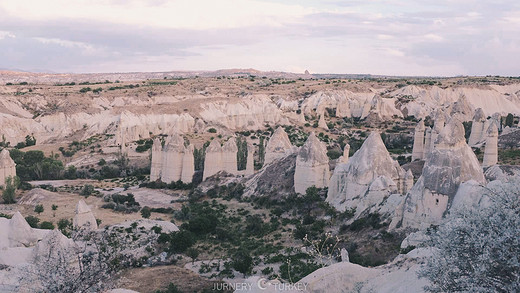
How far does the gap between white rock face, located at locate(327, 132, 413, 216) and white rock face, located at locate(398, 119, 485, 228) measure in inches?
125

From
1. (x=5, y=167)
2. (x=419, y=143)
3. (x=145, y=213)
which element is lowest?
(x=145, y=213)

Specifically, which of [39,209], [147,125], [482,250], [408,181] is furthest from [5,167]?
[482,250]

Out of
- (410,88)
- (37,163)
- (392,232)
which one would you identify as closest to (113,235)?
(392,232)

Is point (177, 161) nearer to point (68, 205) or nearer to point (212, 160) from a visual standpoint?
point (212, 160)

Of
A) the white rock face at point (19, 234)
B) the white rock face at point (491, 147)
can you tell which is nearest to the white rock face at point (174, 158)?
the white rock face at point (19, 234)

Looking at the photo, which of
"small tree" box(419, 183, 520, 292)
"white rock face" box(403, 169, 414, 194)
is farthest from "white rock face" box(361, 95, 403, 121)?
"small tree" box(419, 183, 520, 292)

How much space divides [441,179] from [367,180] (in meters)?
6.04

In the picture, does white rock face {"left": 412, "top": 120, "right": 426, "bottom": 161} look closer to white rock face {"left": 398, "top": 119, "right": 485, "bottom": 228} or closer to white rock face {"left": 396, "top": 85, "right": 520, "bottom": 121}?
white rock face {"left": 398, "top": 119, "right": 485, "bottom": 228}

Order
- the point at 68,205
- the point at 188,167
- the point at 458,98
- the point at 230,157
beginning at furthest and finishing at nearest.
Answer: the point at 458,98 → the point at 188,167 → the point at 230,157 → the point at 68,205

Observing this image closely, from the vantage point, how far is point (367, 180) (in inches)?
993

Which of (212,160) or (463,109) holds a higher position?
(463,109)

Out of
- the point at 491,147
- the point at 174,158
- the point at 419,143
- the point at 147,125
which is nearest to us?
the point at 491,147

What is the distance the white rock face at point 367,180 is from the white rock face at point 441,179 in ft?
10.4

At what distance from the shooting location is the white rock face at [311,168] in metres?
29.9
